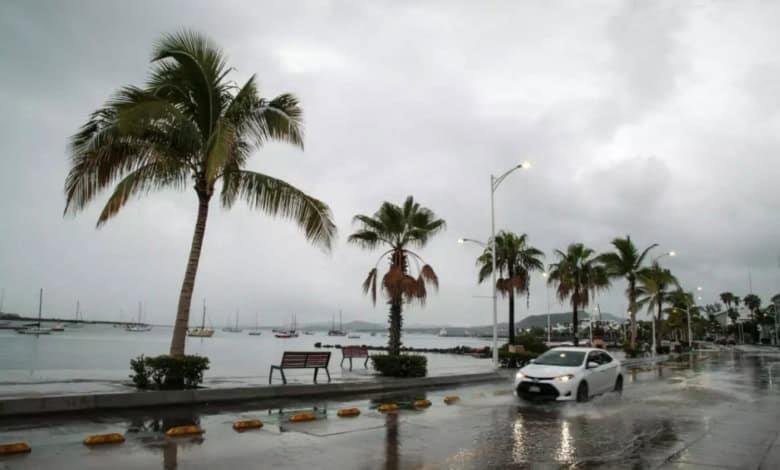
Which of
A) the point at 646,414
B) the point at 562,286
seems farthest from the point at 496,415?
the point at 562,286

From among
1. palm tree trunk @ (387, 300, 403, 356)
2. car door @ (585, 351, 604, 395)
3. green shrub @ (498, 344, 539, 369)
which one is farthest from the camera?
green shrub @ (498, 344, 539, 369)

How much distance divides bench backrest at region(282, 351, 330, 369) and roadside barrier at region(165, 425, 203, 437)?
7.20 meters

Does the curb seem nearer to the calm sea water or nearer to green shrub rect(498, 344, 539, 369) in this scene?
the calm sea water

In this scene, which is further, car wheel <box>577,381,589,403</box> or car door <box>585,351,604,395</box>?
car door <box>585,351,604,395</box>

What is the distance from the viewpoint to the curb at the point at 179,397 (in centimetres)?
1078

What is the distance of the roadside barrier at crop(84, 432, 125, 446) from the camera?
873cm

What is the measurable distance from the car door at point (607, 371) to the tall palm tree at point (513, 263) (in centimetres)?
1324

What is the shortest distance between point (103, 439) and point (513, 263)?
2650cm

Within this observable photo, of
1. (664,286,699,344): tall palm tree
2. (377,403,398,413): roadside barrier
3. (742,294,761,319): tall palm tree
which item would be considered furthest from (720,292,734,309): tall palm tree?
(377,403,398,413): roadside barrier

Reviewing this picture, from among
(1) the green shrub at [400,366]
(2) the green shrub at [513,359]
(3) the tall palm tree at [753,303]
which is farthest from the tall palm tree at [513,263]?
(3) the tall palm tree at [753,303]

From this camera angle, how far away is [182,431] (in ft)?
32.3

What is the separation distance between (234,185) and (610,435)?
11.0 m

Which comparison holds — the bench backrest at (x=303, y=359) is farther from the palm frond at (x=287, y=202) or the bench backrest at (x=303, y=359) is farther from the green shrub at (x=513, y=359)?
the green shrub at (x=513, y=359)

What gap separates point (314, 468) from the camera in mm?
7801
